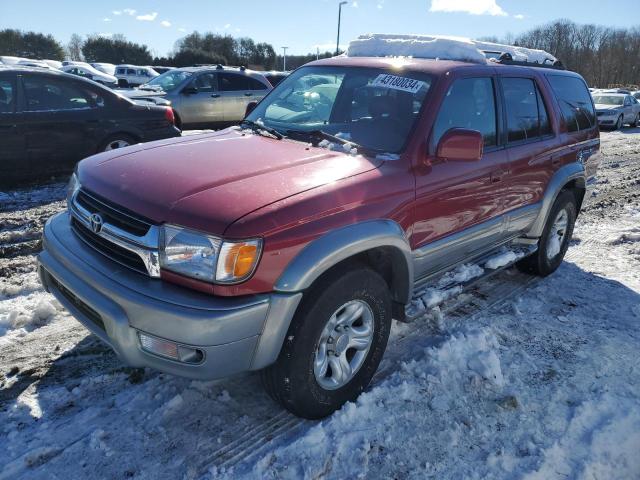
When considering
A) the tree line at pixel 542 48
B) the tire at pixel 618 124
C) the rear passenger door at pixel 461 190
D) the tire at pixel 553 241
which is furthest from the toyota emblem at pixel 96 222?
the tree line at pixel 542 48

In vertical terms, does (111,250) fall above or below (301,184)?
below

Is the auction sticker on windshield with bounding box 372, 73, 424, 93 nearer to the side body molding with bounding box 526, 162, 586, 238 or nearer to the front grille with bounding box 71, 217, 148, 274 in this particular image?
the side body molding with bounding box 526, 162, 586, 238

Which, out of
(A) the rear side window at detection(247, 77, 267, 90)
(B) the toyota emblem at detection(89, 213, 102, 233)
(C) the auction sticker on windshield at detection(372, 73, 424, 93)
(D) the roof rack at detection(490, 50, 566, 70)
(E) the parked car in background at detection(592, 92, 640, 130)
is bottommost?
(E) the parked car in background at detection(592, 92, 640, 130)

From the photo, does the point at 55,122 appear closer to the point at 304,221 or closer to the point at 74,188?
the point at 74,188

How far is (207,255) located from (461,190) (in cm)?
187

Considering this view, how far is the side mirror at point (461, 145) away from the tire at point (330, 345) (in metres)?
0.90

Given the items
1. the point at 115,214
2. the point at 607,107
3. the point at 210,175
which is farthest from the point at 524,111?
the point at 607,107

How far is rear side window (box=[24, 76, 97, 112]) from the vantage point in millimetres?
6945

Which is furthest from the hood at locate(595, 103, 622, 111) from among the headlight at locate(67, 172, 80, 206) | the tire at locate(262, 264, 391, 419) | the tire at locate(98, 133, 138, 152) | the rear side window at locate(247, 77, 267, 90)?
the headlight at locate(67, 172, 80, 206)

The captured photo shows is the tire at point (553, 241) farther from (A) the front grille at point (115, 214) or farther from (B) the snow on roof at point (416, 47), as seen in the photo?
(A) the front grille at point (115, 214)

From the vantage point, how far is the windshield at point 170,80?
12.3 meters

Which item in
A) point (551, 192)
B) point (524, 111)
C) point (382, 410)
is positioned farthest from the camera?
point (551, 192)

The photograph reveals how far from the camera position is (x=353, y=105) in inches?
142

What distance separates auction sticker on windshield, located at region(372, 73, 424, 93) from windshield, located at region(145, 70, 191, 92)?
9707mm
